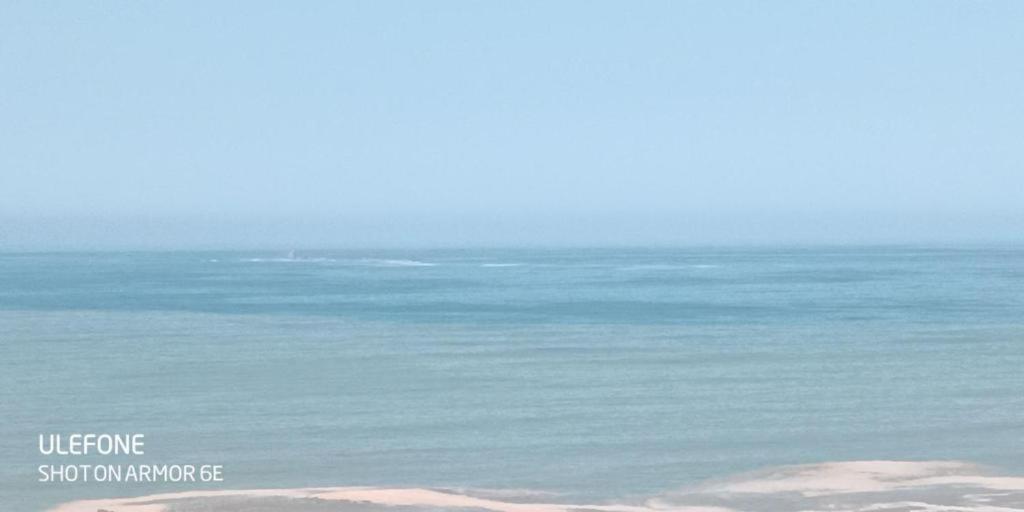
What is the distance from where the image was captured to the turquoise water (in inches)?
585

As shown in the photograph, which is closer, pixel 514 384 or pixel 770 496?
pixel 770 496

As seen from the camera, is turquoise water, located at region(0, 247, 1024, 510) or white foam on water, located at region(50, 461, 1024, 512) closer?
white foam on water, located at region(50, 461, 1024, 512)

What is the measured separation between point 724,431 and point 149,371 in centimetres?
1061

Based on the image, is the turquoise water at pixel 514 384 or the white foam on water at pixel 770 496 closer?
the white foam on water at pixel 770 496

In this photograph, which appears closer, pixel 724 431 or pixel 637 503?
pixel 637 503

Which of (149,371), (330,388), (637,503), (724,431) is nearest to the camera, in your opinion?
(637,503)

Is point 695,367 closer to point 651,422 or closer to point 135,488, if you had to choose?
point 651,422

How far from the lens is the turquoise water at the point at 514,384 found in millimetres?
14852

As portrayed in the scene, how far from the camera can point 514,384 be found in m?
21.1

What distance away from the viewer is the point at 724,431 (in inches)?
661

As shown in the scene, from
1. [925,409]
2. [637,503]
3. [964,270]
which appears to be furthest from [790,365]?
[964,270]

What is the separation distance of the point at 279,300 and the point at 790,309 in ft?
50.6

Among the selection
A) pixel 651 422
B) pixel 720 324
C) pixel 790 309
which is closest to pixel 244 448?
pixel 651 422

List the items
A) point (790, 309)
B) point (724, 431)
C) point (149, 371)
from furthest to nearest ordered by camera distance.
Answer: point (790, 309) < point (149, 371) < point (724, 431)
